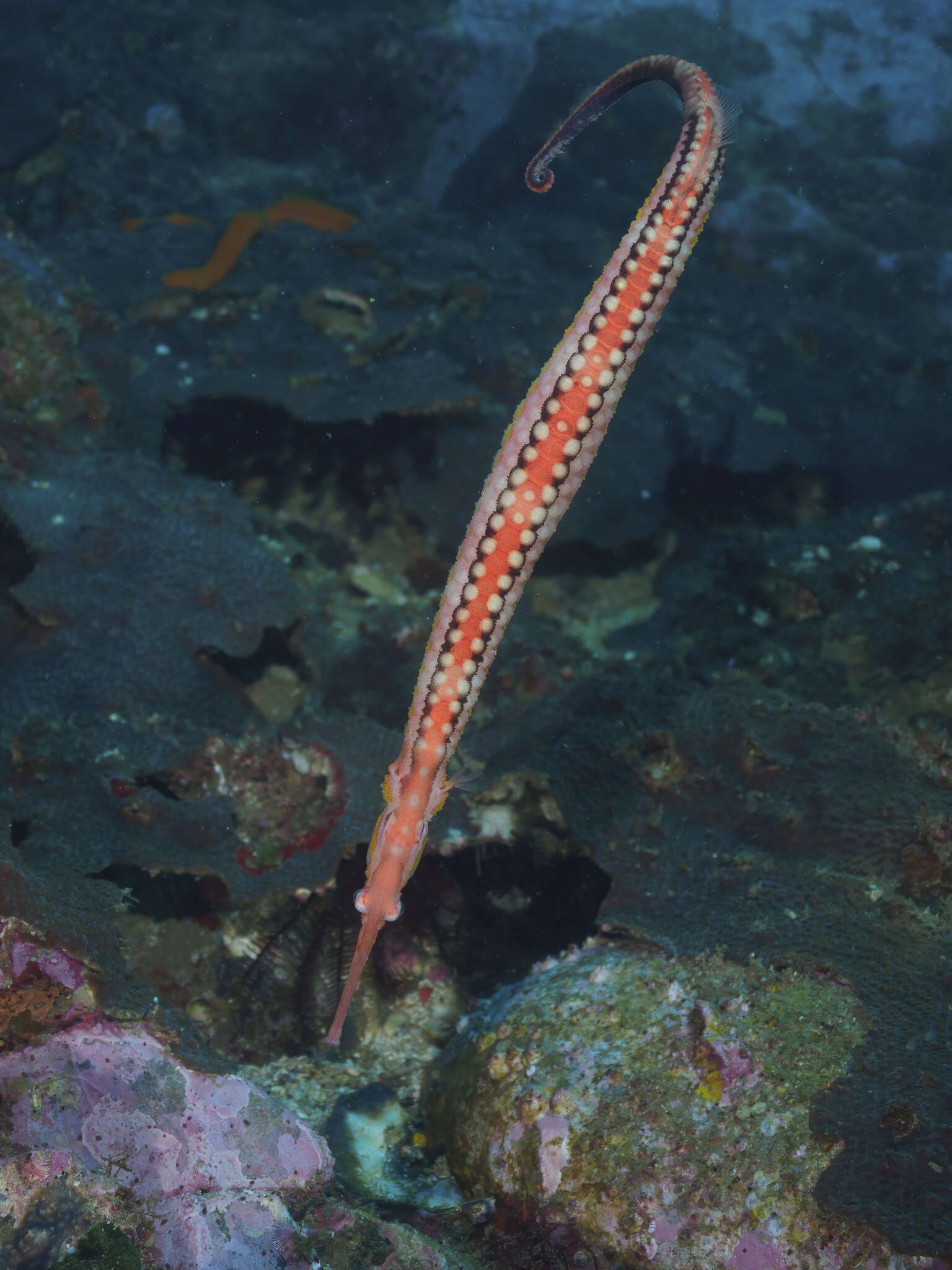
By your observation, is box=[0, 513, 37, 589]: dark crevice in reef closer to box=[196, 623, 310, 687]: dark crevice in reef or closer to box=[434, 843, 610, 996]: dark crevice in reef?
box=[196, 623, 310, 687]: dark crevice in reef

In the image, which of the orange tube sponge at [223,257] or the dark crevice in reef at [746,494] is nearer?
the dark crevice in reef at [746,494]

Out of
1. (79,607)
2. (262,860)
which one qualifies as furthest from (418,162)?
(262,860)

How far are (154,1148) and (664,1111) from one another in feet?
6.48

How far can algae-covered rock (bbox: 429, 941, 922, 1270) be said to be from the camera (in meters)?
2.96

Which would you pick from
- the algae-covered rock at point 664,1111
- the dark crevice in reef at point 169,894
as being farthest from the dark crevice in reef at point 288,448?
the algae-covered rock at point 664,1111

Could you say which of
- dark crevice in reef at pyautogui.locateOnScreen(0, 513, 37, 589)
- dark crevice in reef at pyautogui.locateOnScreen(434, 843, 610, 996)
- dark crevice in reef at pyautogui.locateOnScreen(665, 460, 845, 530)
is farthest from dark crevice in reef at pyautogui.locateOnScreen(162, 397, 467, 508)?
dark crevice in reef at pyautogui.locateOnScreen(434, 843, 610, 996)

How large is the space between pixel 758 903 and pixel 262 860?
9.41ft

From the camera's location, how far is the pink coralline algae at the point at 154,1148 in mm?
2617

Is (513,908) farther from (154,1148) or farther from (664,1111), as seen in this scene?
(154,1148)

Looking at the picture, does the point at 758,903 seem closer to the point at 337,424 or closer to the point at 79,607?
the point at 79,607

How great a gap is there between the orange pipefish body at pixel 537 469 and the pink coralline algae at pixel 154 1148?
0.47 metres

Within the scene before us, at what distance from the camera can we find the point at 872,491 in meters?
9.81

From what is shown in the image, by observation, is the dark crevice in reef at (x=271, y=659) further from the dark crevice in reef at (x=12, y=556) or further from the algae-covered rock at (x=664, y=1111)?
the algae-covered rock at (x=664, y=1111)

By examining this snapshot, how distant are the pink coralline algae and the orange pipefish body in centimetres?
47
